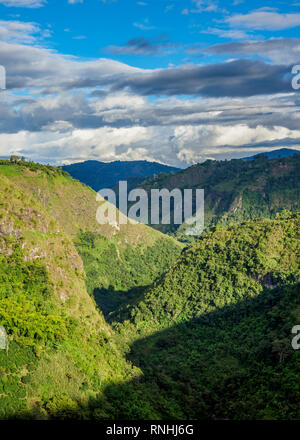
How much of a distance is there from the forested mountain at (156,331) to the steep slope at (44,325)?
20 cm

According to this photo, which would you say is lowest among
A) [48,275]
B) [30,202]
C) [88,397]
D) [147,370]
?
[147,370]

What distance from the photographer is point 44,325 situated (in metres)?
67.9

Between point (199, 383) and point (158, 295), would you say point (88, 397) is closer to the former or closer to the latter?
point (199, 383)

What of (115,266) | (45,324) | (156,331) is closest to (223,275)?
(156,331)

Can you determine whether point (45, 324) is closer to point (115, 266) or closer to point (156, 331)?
point (156, 331)

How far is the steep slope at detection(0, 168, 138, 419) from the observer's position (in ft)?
189

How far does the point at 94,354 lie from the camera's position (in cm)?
7538

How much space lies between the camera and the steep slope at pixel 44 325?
57.6 m

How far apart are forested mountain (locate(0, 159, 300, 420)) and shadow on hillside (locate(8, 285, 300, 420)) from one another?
0.26 m

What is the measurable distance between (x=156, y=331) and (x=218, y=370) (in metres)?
27.2

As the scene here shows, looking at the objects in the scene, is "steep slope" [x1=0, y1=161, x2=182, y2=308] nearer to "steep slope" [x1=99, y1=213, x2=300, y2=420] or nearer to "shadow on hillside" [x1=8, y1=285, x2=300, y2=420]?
"steep slope" [x1=99, y1=213, x2=300, y2=420]

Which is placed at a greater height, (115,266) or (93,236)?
(93,236)

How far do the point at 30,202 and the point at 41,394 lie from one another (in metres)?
44.0
